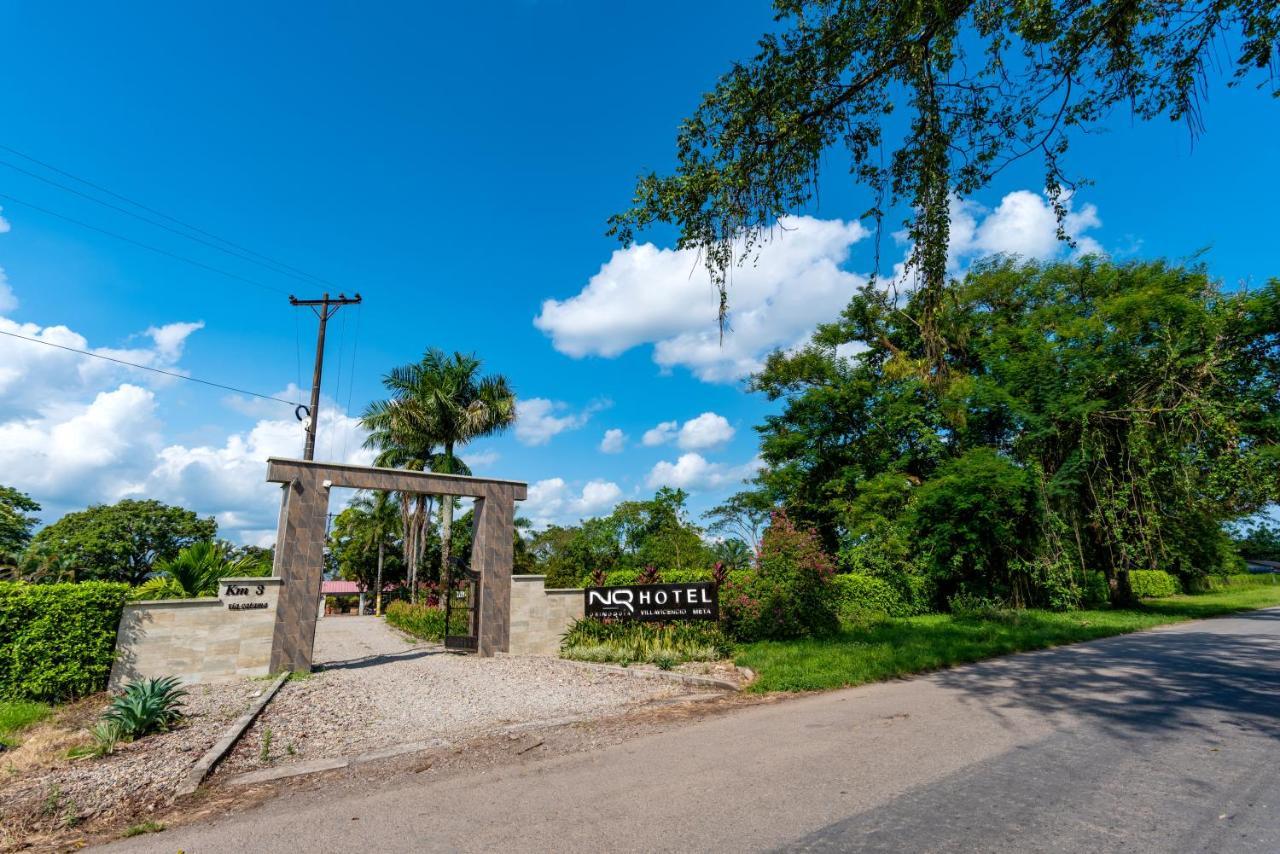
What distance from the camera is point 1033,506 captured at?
19781 millimetres

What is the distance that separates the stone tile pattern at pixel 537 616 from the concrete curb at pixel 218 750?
533 centimetres

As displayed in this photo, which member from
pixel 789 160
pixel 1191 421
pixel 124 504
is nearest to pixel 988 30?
pixel 789 160

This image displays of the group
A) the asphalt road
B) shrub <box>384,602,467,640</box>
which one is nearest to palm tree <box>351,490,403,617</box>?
shrub <box>384,602,467,640</box>

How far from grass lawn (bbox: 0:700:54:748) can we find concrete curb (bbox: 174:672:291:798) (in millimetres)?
2078

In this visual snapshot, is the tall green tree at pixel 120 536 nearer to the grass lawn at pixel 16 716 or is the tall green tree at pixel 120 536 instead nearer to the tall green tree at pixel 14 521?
the tall green tree at pixel 14 521

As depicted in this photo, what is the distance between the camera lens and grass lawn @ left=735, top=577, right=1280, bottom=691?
8.84 meters

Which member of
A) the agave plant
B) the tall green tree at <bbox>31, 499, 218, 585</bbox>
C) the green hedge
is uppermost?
the tall green tree at <bbox>31, 499, 218, 585</bbox>

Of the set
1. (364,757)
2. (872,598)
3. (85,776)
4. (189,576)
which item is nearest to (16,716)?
(85,776)

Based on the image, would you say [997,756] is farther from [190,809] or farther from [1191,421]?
[1191,421]

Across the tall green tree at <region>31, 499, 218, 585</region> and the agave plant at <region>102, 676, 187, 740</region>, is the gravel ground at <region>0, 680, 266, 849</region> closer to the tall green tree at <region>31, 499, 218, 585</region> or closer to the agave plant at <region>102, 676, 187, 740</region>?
the agave plant at <region>102, 676, 187, 740</region>

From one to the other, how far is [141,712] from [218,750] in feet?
5.04

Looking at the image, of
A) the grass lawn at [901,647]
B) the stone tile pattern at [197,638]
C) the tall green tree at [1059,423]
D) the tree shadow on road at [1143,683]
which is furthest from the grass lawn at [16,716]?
the tall green tree at [1059,423]

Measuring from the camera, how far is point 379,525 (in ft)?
139

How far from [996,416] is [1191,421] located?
19.3 ft
